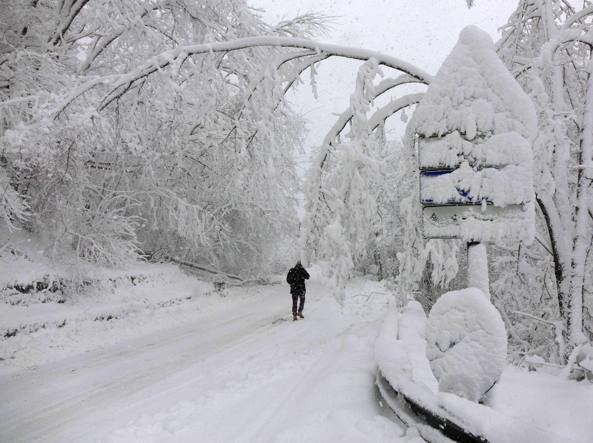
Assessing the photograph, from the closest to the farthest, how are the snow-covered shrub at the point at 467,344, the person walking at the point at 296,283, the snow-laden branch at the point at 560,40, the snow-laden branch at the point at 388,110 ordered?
the snow-covered shrub at the point at 467,344, the snow-laden branch at the point at 388,110, the snow-laden branch at the point at 560,40, the person walking at the point at 296,283

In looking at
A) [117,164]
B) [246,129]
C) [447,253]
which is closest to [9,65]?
[117,164]

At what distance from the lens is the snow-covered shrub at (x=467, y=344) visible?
319cm

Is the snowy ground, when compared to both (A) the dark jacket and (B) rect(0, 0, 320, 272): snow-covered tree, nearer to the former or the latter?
(A) the dark jacket

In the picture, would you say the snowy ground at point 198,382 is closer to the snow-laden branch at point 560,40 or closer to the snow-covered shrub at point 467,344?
the snow-covered shrub at point 467,344

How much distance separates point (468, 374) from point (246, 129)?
382 cm

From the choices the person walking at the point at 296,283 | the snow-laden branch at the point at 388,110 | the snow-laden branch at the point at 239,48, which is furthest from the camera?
the person walking at the point at 296,283

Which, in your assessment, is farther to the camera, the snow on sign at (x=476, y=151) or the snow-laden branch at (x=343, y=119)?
the snow-laden branch at (x=343, y=119)

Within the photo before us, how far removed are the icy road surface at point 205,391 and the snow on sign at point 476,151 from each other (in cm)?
175

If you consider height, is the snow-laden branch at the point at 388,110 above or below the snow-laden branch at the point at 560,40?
below

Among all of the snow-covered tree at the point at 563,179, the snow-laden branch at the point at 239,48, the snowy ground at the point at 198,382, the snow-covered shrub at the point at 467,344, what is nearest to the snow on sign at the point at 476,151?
the snow-covered shrub at the point at 467,344

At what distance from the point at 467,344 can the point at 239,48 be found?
3.82 meters

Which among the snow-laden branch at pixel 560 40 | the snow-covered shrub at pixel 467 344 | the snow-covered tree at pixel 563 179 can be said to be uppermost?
the snow-laden branch at pixel 560 40

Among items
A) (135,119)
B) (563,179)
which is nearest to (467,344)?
(563,179)

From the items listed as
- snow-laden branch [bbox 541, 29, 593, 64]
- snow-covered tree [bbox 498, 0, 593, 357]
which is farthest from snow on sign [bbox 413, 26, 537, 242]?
snow-laden branch [bbox 541, 29, 593, 64]
